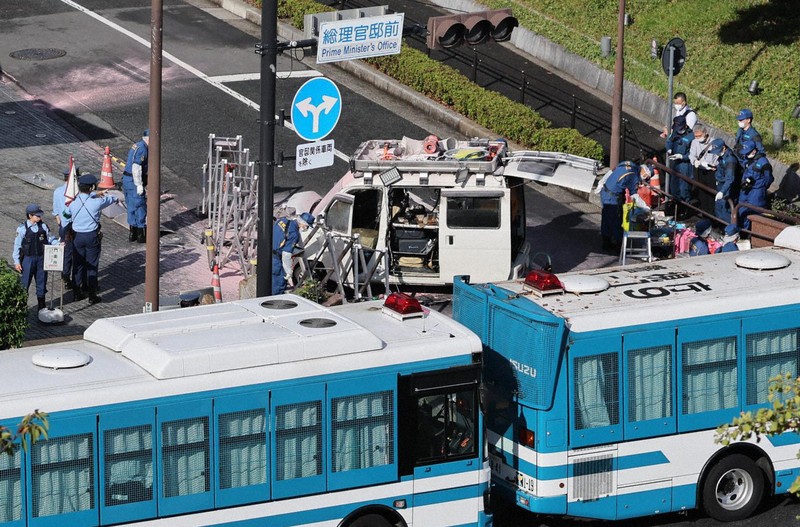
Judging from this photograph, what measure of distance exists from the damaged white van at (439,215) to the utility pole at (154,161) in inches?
120

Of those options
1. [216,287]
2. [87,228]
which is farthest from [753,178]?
[87,228]

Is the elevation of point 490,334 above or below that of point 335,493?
above

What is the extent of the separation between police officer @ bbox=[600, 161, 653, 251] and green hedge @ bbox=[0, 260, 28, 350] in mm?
10532

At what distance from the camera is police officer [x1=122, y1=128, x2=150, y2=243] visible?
2298cm

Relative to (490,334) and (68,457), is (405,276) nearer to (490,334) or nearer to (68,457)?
(490,334)

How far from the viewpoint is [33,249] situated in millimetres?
20125

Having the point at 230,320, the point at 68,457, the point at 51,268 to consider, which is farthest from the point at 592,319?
the point at 51,268

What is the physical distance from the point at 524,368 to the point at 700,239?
8367 mm

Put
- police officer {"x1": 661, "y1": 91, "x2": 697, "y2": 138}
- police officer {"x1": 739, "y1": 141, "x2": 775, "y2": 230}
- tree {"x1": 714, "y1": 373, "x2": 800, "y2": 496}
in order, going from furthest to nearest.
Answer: police officer {"x1": 661, "y1": 91, "x2": 697, "y2": 138}, police officer {"x1": 739, "y1": 141, "x2": 775, "y2": 230}, tree {"x1": 714, "y1": 373, "x2": 800, "y2": 496}

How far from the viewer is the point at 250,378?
12.8m

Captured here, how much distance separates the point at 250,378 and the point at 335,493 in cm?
146

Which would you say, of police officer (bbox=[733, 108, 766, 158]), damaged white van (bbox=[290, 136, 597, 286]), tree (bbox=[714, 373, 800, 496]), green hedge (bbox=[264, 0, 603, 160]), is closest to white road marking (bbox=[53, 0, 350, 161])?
green hedge (bbox=[264, 0, 603, 160])

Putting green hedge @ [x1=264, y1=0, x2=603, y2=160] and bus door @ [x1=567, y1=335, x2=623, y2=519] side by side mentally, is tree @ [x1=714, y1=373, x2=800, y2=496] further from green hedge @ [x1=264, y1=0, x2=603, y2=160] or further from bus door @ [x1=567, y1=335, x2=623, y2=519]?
green hedge @ [x1=264, y1=0, x2=603, y2=160]

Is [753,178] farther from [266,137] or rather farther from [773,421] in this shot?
[773,421]
